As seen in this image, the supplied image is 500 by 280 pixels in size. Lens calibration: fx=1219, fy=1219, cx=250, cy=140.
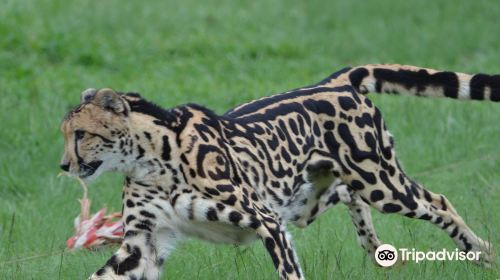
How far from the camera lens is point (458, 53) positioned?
17.2m

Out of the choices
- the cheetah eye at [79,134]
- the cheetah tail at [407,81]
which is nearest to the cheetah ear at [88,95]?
the cheetah eye at [79,134]

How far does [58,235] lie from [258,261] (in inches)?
69.6

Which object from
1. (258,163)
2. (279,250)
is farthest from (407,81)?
(279,250)

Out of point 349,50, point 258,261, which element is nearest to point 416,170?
point 258,261

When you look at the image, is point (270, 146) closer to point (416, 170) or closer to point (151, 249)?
point (151, 249)

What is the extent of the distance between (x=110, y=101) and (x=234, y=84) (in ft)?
25.2

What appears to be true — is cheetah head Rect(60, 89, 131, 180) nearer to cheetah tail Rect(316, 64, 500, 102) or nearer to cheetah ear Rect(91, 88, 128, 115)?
cheetah ear Rect(91, 88, 128, 115)

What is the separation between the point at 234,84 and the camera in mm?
14602

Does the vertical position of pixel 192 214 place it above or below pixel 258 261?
above

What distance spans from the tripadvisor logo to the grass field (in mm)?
108

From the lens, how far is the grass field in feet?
27.2

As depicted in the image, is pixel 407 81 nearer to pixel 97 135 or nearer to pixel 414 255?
pixel 414 255


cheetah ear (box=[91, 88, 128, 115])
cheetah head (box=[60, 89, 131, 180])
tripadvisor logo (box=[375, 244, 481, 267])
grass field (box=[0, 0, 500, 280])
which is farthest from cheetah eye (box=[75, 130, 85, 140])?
tripadvisor logo (box=[375, 244, 481, 267])

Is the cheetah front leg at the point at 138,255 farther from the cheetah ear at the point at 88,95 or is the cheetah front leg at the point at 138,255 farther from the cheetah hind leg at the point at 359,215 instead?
the cheetah hind leg at the point at 359,215
